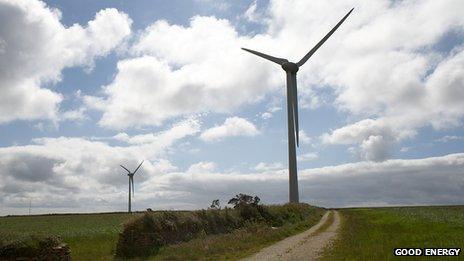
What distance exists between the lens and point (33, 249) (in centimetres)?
2650

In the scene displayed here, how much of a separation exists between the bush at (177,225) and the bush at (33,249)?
7.25 m

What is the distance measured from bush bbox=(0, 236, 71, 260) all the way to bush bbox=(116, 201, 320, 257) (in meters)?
7.25

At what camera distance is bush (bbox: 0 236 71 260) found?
85.3 ft

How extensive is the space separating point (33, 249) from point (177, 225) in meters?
14.3

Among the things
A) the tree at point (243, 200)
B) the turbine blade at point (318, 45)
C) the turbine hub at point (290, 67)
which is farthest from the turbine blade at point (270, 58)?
the tree at point (243, 200)

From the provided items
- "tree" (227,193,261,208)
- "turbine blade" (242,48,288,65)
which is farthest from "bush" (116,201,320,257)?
"turbine blade" (242,48,288,65)

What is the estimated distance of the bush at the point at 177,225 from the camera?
35000 millimetres

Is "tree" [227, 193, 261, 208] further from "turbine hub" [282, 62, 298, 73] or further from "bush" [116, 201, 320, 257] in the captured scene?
"turbine hub" [282, 62, 298, 73]

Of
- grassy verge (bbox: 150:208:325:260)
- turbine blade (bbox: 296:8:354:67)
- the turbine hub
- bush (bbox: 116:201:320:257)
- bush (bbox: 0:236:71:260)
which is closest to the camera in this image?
bush (bbox: 0:236:71:260)

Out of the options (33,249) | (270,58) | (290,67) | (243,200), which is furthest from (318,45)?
(33,249)

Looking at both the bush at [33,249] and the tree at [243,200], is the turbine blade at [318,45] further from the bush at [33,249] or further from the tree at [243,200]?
the bush at [33,249]

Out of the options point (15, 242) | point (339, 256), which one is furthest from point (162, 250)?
point (339, 256)

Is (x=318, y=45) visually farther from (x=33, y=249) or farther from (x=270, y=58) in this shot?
(x=33, y=249)

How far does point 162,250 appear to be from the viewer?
34.2m
